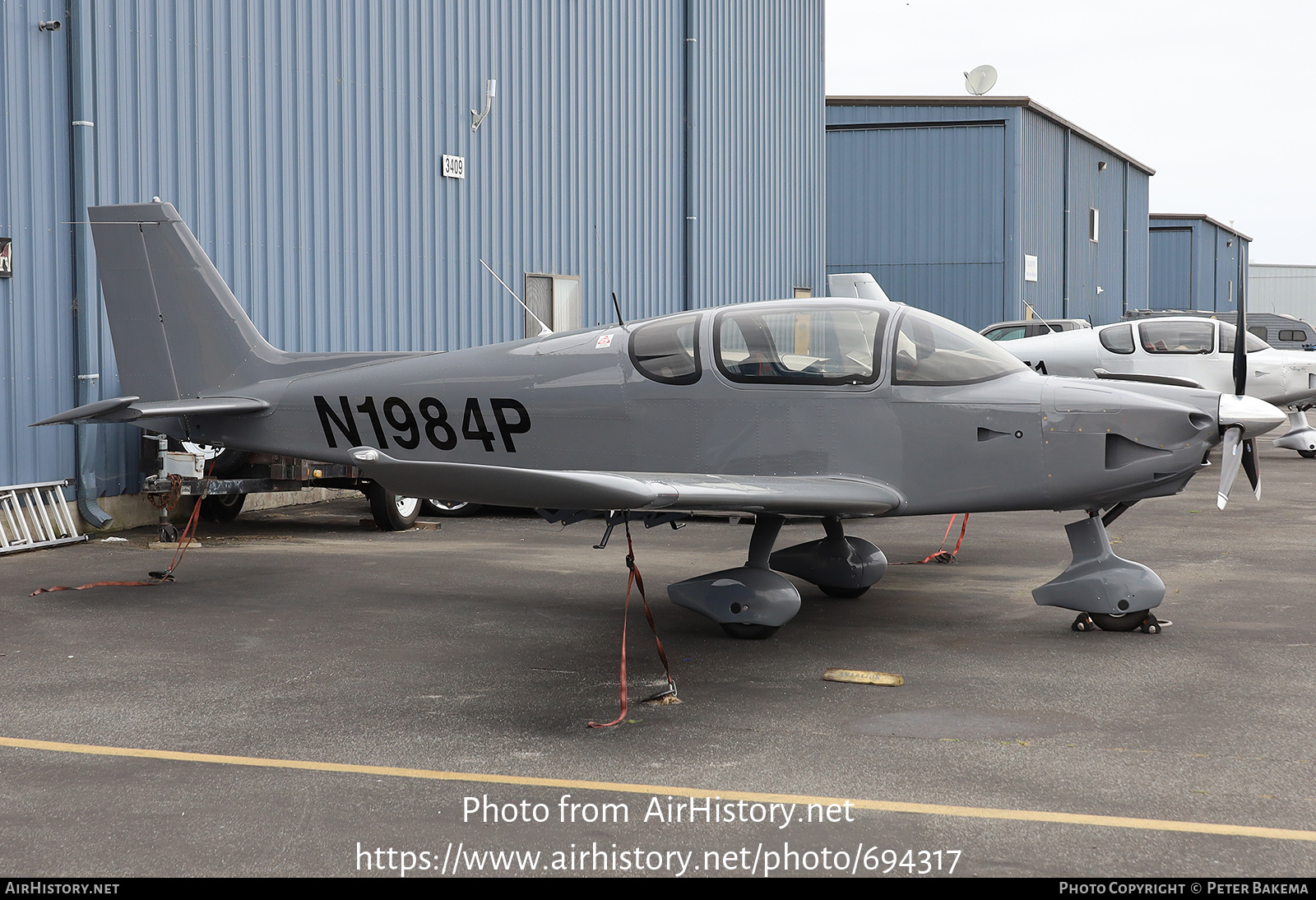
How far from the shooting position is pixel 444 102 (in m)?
15.1

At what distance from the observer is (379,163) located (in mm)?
14234

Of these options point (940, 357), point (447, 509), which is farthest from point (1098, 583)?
point (447, 509)

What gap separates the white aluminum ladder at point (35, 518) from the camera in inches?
412

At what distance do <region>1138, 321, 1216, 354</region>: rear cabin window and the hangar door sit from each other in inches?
506

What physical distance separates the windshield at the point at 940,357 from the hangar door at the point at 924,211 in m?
24.5

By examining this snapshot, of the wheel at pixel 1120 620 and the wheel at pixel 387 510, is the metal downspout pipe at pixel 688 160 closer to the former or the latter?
the wheel at pixel 387 510

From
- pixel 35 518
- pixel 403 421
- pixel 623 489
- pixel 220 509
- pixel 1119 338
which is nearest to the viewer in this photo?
pixel 623 489

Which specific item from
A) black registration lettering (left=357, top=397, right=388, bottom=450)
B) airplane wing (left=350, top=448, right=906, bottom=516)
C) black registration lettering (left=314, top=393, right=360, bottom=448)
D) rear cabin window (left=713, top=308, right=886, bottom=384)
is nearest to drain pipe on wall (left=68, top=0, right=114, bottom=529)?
black registration lettering (left=314, top=393, right=360, bottom=448)

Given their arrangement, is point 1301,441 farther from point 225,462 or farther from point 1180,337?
point 225,462

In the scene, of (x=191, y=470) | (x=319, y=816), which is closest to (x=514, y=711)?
(x=319, y=816)

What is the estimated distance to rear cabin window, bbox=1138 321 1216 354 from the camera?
57.7 ft

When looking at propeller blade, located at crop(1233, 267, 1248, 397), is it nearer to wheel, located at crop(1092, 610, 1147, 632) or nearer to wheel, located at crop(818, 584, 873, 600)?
wheel, located at crop(1092, 610, 1147, 632)

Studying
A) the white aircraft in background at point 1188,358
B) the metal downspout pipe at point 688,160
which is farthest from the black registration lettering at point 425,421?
the white aircraft in background at point 1188,358

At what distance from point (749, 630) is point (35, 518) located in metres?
7.09
